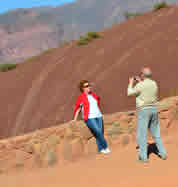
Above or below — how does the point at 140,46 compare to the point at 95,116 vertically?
above

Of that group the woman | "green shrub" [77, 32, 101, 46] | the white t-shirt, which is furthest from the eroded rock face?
"green shrub" [77, 32, 101, 46]

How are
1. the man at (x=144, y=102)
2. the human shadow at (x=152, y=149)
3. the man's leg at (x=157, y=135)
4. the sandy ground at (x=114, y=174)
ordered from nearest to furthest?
the sandy ground at (x=114, y=174), the man at (x=144, y=102), the man's leg at (x=157, y=135), the human shadow at (x=152, y=149)

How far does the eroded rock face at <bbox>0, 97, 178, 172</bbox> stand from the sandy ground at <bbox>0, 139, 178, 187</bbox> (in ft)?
3.27

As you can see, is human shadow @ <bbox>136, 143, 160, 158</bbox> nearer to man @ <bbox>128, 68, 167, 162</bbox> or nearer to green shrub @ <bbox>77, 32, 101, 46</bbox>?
man @ <bbox>128, 68, 167, 162</bbox>

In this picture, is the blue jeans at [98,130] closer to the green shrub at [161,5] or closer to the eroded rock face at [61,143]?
the eroded rock face at [61,143]

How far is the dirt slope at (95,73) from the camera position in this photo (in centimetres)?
1722

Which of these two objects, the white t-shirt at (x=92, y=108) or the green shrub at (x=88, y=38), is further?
the green shrub at (x=88, y=38)

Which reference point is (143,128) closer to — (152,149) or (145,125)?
(145,125)

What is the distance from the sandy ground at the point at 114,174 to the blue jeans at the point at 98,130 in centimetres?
39

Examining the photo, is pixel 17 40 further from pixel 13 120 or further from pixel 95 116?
pixel 95 116

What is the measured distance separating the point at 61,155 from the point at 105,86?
1038 centimetres

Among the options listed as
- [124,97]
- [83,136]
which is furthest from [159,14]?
[83,136]

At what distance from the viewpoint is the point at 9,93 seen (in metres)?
25.2

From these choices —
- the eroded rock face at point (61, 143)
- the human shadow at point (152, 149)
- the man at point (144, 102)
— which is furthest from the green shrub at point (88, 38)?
the man at point (144, 102)
